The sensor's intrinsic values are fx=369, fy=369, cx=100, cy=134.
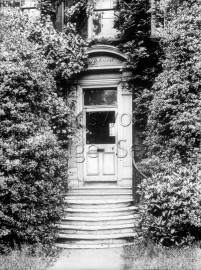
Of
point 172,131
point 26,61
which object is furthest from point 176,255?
point 26,61

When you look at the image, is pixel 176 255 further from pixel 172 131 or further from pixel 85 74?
pixel 85 74

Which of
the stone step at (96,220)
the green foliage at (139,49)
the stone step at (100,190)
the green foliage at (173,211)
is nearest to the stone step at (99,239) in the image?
the stone step at (96,220)

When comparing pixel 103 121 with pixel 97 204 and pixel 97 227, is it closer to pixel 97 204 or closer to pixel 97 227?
pixel 97 204

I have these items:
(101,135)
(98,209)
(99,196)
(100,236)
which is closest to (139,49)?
(101,135)

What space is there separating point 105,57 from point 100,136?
220 cm

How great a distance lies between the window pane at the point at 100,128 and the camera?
34.1 feet

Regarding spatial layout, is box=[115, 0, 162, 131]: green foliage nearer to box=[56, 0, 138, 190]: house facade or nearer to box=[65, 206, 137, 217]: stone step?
box=[56, 0, 138, 190]: house facade

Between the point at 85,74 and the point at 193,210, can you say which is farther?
the point at 85,74

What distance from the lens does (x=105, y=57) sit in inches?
398

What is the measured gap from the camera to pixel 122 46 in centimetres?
1002

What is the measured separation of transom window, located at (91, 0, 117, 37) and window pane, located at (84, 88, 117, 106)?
167cm

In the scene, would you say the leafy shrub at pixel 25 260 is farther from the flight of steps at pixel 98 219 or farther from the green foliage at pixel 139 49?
the green foliage at pixel 139 49

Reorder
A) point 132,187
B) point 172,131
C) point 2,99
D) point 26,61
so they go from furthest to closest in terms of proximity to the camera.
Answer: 1. point 132,187
2. point 172,131
3. point 26,61
4. point 2,99

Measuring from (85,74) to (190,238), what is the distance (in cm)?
553
